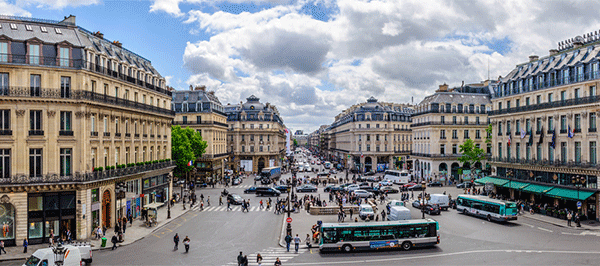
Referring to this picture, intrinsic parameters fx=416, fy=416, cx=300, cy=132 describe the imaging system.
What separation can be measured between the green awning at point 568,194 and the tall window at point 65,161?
45.2 metres

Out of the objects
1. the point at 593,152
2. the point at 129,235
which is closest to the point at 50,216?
the point at 129,235

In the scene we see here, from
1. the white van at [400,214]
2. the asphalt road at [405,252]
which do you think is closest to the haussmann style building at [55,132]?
the asphalt road at [405,252]

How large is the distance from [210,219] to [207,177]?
35.7 meters

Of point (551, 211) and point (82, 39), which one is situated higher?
point (82, 39)

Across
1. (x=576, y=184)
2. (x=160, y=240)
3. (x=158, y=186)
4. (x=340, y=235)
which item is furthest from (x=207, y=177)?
(x=576, y=184)

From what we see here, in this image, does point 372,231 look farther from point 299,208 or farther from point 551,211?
point 551,211

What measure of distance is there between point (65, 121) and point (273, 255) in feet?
64.3

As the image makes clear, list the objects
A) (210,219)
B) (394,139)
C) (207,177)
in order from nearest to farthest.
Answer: (210,219), (207,177), (394,139)

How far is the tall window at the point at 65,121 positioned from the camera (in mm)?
32875

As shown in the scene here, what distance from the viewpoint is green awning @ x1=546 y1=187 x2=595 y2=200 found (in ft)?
129

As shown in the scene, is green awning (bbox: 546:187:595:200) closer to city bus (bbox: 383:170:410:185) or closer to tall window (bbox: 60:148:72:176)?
city bus (bbox: 383:170:410:185)

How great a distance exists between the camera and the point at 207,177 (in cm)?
7831

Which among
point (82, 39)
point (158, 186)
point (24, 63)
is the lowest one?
point (158, 186)

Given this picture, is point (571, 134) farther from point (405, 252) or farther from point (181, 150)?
point (181, 150)
